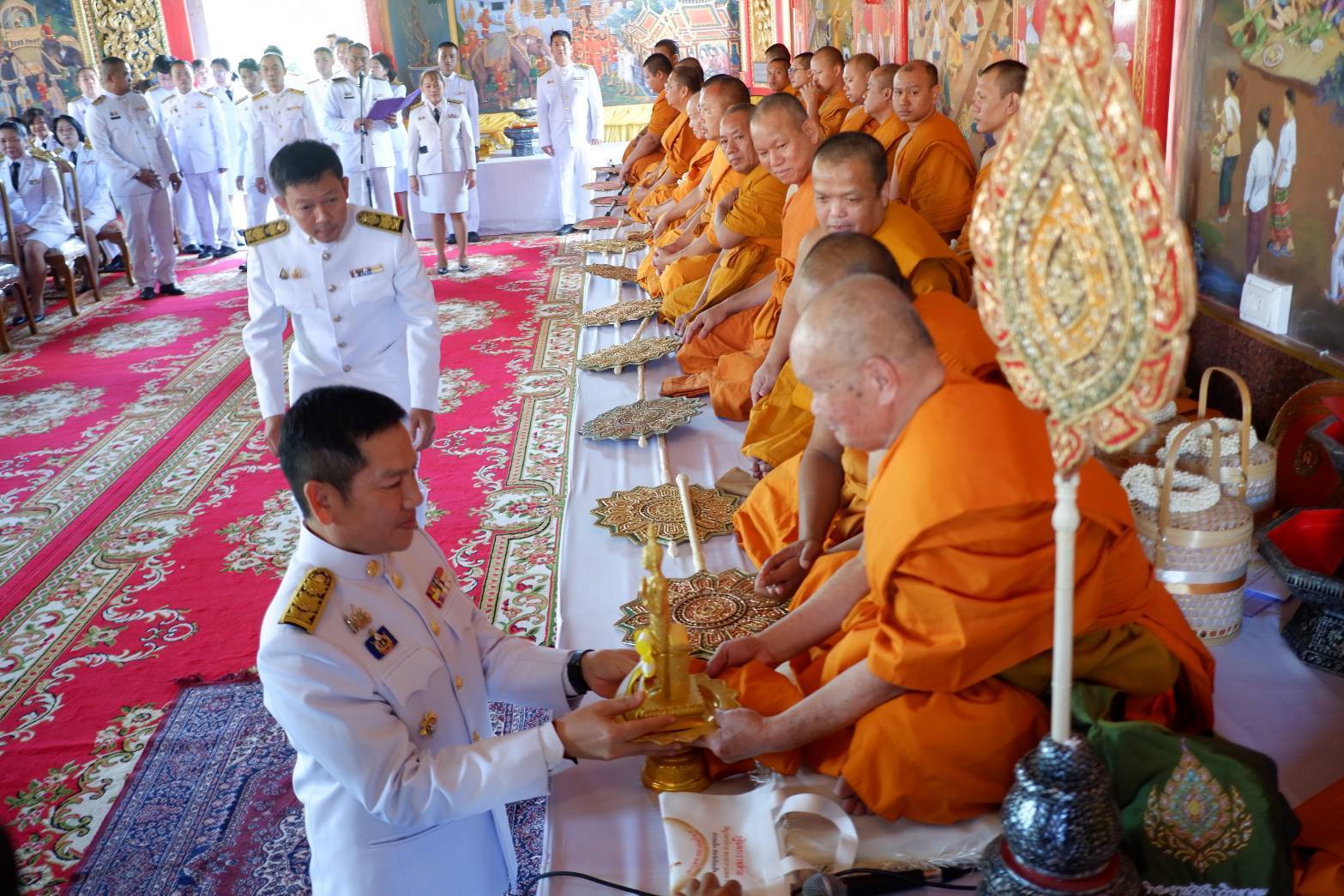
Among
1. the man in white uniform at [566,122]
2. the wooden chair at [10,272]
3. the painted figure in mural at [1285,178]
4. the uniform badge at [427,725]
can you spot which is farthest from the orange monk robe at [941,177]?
the wooden chair at [10,272]

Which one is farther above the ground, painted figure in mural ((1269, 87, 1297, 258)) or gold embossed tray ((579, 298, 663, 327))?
painted figure in mural ((1269, 87, 1297, 258))

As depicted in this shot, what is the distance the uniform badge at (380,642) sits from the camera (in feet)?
6.02

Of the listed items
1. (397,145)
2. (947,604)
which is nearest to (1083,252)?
(947,604)

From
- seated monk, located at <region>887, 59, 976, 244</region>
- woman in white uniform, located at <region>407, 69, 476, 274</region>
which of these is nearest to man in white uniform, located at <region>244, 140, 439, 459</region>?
seated monk, located at <region>887, 59, 976, 244</region>

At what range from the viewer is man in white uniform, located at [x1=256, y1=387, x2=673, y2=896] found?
1728 mm

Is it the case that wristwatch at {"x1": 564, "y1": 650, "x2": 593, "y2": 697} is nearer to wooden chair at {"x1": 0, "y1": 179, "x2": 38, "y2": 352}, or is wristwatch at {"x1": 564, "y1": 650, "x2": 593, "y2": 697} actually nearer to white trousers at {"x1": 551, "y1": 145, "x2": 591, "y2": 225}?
wooden chair at {"x1": 0, "y1": 179, "x2": 38, "y2": 352}

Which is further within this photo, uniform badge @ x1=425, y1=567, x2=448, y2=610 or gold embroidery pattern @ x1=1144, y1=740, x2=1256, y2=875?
uniform badge @ x1=425, y1=567, x2=448, y2=610

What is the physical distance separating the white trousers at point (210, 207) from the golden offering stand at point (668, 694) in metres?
11.6

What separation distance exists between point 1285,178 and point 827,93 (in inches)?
244

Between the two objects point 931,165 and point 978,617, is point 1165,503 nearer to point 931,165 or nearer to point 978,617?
point 978,617

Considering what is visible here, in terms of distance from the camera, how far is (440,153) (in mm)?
10258

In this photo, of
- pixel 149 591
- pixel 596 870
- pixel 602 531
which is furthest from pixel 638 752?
pixel 149 591

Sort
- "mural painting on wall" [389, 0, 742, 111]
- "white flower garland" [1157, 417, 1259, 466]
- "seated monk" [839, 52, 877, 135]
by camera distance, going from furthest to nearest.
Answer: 1. "mural painting on wall" [389, 0, 742, 111]
2. "seated monk" [839, 52, 877, 135]
3. "white flower garland" [1157, 417, 1259, 466]

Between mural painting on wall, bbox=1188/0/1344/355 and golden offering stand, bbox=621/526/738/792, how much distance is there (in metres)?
2.27
